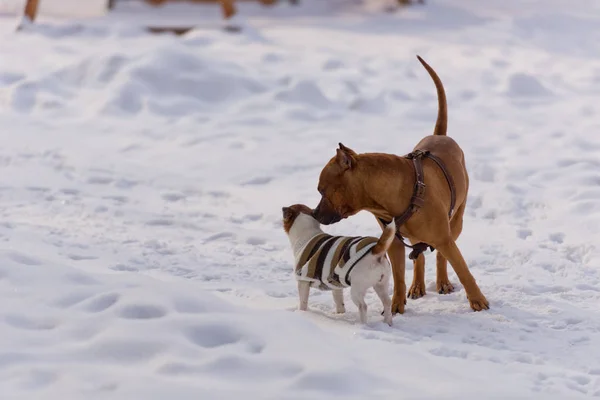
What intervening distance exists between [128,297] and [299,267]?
0.76 metres

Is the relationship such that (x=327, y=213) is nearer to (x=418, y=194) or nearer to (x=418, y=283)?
(x=418, y=194)

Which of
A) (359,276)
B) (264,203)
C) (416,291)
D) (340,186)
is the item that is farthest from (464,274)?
(264,203)

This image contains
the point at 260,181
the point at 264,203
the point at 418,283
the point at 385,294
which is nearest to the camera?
the point at 385,294

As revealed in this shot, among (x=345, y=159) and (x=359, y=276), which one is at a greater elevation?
(x=345, y=159)

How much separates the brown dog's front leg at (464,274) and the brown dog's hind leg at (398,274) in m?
0.22

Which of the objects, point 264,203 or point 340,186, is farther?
point 264,203

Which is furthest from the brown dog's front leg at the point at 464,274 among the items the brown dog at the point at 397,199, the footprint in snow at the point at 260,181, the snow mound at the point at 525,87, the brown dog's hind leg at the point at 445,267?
the snow mound at the point at 525,87

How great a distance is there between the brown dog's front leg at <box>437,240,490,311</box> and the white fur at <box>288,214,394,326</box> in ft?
1.21

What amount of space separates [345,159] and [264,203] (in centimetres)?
243

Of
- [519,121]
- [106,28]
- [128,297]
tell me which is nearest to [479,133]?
[519,121]

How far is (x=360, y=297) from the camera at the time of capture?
11.6ft

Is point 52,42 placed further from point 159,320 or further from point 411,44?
point 159,320

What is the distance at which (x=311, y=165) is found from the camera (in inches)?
270

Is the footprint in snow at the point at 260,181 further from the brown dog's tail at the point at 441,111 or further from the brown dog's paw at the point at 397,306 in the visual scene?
the brown dog's paw at the point at 397,306
